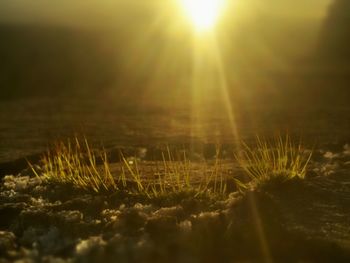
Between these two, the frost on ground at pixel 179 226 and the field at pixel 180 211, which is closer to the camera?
the frost on ground at pixel 179 226

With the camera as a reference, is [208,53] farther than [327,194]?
Yes

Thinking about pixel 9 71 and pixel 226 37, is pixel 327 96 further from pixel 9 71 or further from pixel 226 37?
pixel 226 37

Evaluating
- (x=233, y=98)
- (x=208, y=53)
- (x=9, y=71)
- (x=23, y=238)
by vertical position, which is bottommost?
(x=23, y=238)

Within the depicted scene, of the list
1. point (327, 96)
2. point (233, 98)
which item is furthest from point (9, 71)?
point (327, 96)

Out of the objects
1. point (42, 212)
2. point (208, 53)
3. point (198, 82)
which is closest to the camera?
point (42, 212)

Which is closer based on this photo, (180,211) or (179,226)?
(179,226)

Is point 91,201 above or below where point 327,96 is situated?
below

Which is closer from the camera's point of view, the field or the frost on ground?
the frost on ground

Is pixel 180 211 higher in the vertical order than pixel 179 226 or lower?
higher
